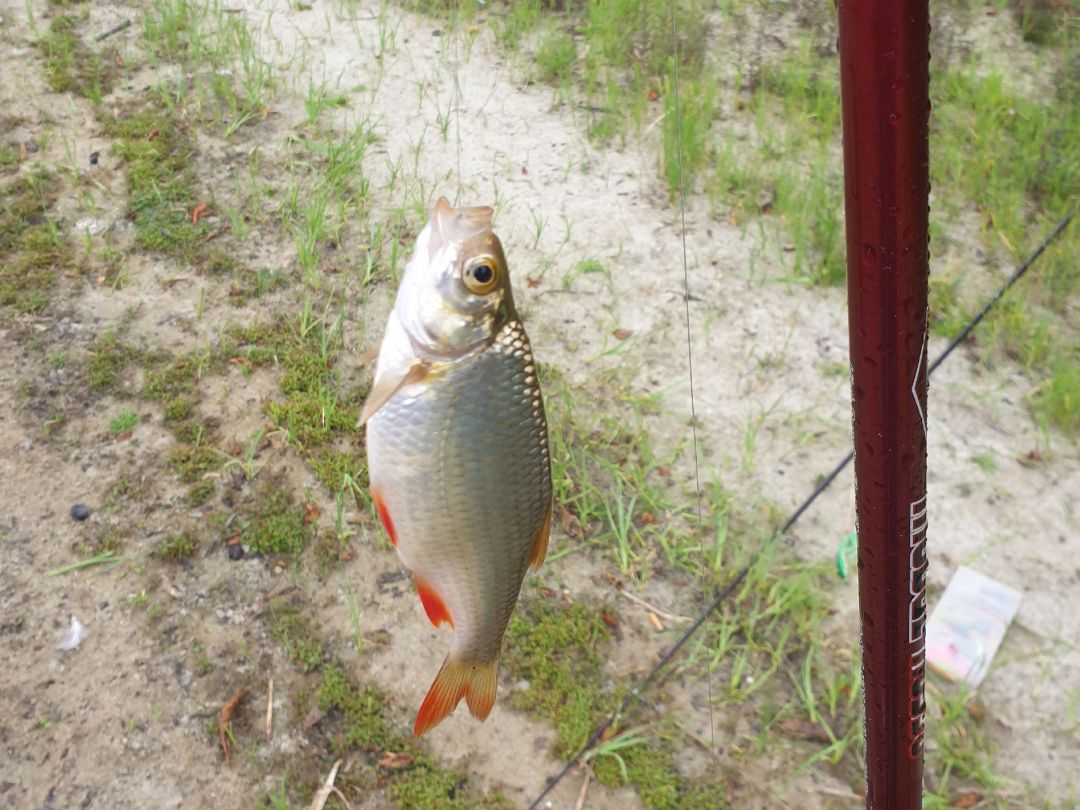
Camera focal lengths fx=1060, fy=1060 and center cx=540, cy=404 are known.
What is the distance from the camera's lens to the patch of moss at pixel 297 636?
2.87 m

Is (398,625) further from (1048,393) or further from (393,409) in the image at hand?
(1048,393)

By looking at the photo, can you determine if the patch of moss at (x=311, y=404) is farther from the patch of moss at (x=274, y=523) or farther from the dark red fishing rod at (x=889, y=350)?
the dark red fishing rod at (x=889, y=350)

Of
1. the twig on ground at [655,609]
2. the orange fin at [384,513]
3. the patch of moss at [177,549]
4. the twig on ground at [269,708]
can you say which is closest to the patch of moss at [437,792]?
the twig on ground at [269,708]

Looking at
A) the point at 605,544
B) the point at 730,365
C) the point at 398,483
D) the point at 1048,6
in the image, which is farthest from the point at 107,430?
the point at 1048,6

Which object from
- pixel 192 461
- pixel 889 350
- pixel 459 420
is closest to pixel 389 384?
pixel 459 420

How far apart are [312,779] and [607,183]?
2.83 metres

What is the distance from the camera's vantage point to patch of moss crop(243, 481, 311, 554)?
10.2ft

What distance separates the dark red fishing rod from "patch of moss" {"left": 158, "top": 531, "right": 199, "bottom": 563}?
79.6 inches

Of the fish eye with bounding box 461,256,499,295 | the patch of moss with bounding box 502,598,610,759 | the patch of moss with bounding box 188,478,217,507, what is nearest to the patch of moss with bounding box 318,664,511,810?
the patch of moss with bounding box 502,598,610,759

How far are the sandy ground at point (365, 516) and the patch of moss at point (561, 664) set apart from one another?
0.22 feet

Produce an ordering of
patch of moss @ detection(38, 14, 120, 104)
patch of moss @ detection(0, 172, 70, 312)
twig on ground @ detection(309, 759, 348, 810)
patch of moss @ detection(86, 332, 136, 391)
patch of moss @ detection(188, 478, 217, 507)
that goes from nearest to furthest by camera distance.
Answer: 1. twig on ground @ detection(309, 759, 348, 810)
2. patch of moss @ detection(188, 478, 217, 507)
3. patch of moss @ detection(86, 332, 136, 391)
4. patch of moss @ detection(0, 172, 70, 312)
5. patch of moss @ detection(38, 14, 120, 104)

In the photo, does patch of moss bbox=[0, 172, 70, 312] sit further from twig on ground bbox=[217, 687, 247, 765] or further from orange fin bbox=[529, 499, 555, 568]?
orange fin bbox=[529, 499, 555, 568]

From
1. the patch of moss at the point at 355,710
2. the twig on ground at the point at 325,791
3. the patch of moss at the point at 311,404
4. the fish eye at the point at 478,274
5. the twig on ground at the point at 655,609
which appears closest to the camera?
the fish eye at the point at 478,274

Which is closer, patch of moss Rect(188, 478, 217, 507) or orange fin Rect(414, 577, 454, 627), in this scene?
orange fin Rect(414, 577, 454, 627)
